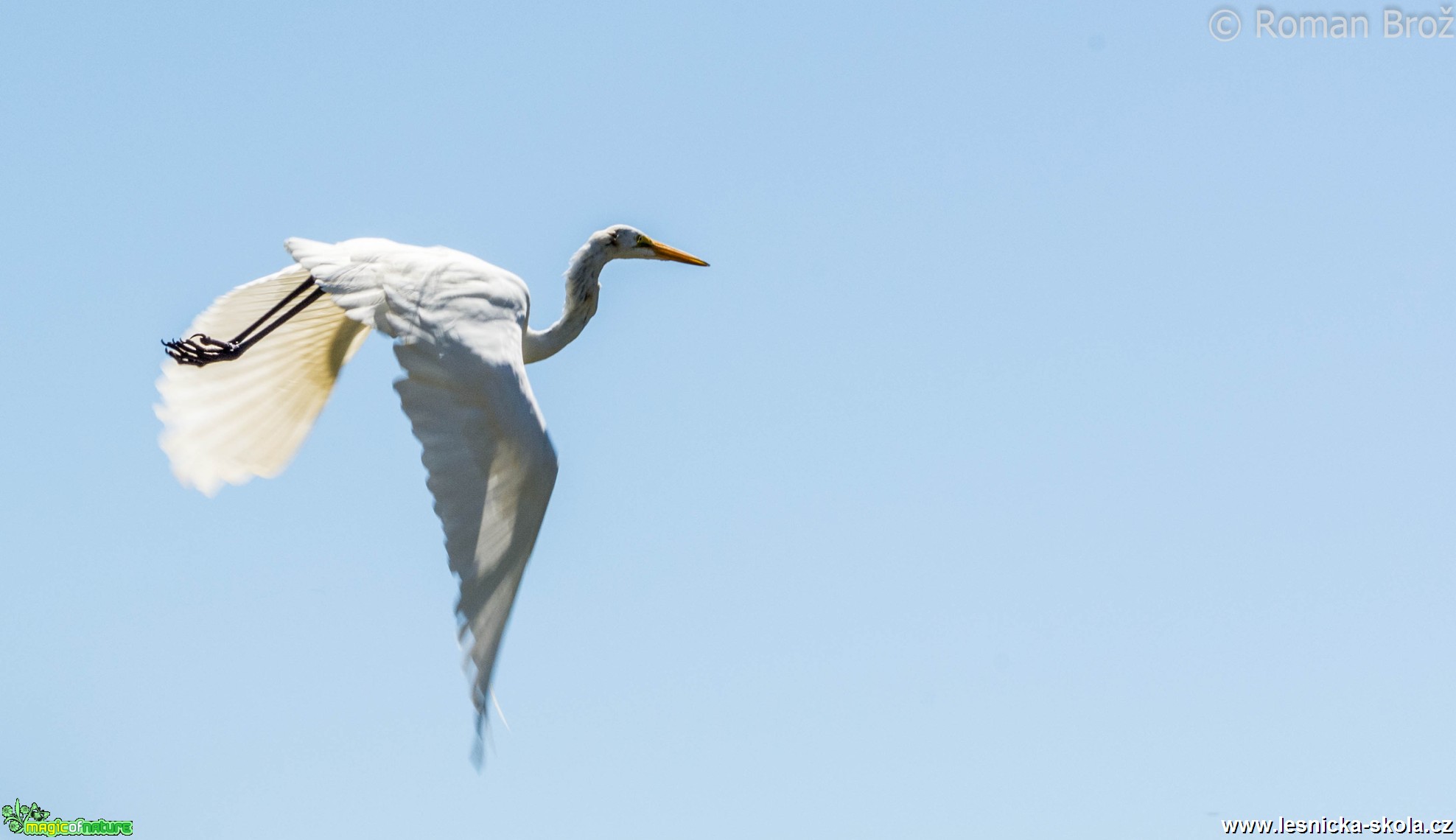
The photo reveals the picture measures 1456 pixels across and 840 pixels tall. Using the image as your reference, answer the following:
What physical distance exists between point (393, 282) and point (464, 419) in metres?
2.02

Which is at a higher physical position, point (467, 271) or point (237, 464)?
point (467, 271)

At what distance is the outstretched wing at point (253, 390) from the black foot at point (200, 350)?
0.32 meters

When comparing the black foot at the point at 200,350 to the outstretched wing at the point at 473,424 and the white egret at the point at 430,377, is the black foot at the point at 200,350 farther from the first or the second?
the outstretched wing at the point at 473,424

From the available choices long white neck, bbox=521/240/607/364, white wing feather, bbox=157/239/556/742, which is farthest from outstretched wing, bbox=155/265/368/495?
long white neck, bbox=521/240/607/364

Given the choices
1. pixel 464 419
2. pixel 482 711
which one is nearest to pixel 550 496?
pixel 464 419

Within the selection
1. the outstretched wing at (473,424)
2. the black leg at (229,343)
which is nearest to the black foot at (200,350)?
the black leg at (229,343)

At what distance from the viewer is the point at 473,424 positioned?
14.9 metres

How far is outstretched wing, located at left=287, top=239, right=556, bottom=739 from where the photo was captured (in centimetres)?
1437

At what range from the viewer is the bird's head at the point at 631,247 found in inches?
759

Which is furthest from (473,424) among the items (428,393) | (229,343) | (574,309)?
(229,343)

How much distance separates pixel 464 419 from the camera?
14930 mm

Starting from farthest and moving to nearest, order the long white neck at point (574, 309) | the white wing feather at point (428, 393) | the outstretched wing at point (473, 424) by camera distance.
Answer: the long white neck at point (574, 309) → the white wing feather at point (428, 393) → the outstretched wing at point (473, 424)

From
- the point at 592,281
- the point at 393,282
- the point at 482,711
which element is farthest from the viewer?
the point at 592,281

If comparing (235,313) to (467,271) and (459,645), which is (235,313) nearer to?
(467,271)
